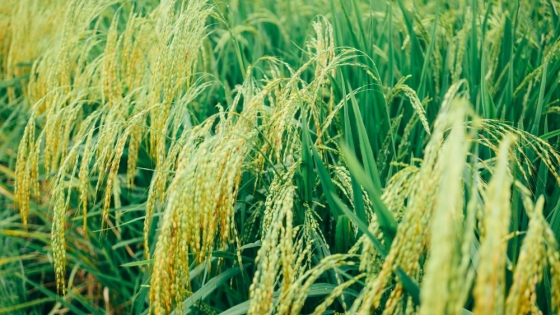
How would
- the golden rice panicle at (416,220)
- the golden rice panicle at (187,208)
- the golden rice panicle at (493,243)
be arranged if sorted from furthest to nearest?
1. the golden rice panicle at (187,208)
2. the golden rice panicle at (416,220)
3. the golden rice panicle at (493,243)

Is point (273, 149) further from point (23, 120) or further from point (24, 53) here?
point (24, 53)

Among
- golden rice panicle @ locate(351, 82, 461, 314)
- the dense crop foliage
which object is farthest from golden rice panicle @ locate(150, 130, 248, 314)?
golden rice panicle @ locate(351, 82, 461, 314)

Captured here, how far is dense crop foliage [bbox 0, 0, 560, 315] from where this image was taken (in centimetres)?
80

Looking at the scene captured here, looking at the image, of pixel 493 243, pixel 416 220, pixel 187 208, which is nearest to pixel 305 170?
pixel 187 208

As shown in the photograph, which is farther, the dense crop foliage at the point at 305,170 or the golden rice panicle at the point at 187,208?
the golden rice panicle at the point at 187,208

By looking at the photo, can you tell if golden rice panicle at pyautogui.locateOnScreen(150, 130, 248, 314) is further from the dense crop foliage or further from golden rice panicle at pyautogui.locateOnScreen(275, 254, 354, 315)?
golden rice panicle at pyautogui.locateOnScreen(275, 254, 354, 315)

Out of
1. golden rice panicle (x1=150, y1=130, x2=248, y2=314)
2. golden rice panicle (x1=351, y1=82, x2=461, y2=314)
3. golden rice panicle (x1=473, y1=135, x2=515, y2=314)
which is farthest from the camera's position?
golden rice panicle (x1=150, y1=130, x2=248, y2=314)

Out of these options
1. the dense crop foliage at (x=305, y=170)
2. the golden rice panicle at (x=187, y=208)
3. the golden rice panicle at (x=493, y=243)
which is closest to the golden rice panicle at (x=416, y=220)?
the dense crop foliage at (x=305, y=170)

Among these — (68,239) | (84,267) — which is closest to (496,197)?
(84,267)

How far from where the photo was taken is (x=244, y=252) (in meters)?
1.50

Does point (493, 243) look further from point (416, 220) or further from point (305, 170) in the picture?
point (305, 170)

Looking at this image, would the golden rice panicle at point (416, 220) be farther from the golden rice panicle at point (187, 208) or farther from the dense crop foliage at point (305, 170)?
the golden rice panicle at point (187, 208)

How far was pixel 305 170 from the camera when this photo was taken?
4.12 feet

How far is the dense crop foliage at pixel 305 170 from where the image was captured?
0.80 meters
